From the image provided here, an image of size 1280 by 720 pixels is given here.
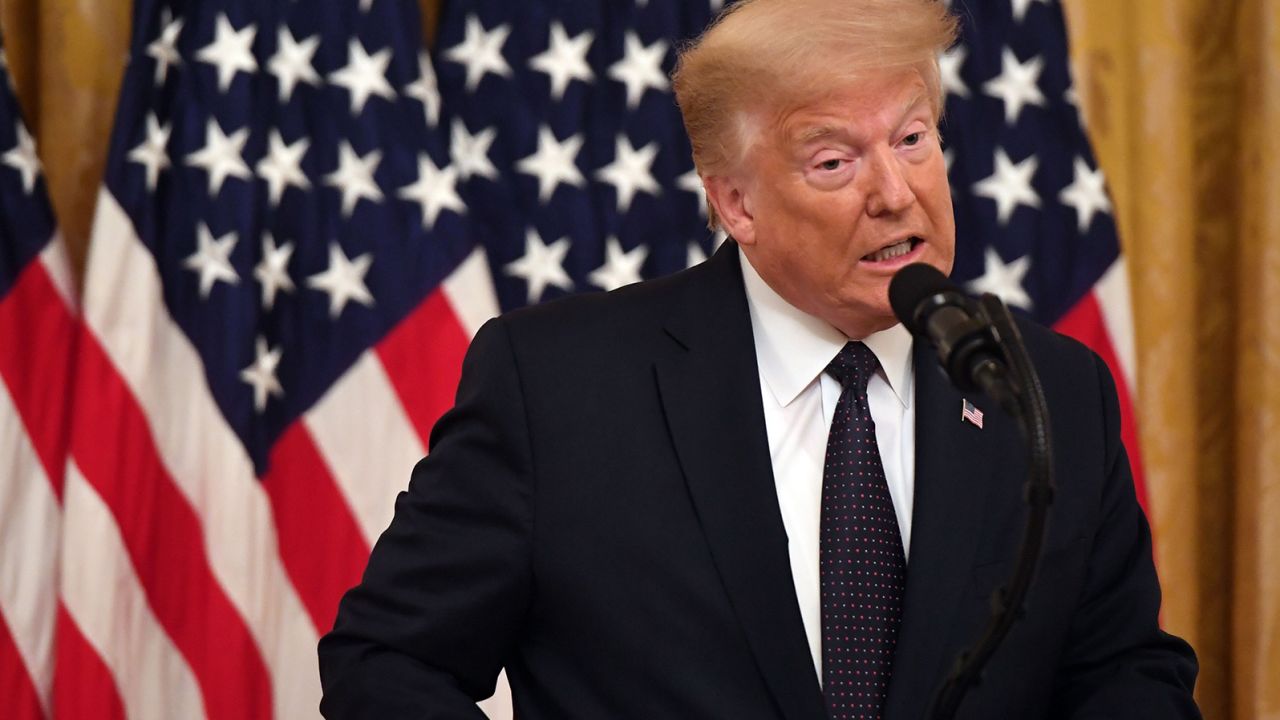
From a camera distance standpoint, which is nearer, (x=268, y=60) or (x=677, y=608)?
(x=677, y=608)

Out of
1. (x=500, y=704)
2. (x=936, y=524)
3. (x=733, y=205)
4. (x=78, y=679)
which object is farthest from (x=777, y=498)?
(x=78, y=679)

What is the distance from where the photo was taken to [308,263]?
9.67ft

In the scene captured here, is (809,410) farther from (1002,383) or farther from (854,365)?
(1002,383)

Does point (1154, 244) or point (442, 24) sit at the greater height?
point (442, 24)

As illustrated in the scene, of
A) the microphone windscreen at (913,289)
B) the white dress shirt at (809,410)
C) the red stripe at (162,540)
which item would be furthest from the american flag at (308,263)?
the microphone windscreen at (913,289)

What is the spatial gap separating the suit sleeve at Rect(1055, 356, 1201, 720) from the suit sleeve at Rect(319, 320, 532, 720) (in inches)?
26.3

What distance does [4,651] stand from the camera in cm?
272

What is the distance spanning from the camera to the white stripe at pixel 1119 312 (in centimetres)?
323

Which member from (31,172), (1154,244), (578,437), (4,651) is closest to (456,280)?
(31,172)

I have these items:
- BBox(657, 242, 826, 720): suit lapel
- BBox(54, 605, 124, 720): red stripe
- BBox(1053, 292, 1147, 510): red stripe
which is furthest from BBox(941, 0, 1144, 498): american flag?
BBox(54, 605, 124, 720): red stripe

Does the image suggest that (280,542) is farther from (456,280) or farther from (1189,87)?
(1189,87)

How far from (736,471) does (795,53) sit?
0.50m

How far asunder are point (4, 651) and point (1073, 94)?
2559 mm

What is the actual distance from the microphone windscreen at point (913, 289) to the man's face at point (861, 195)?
41 centimetres
